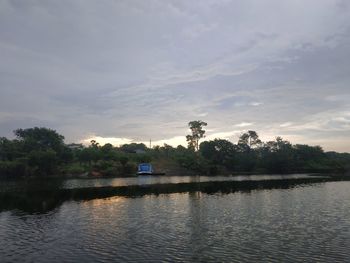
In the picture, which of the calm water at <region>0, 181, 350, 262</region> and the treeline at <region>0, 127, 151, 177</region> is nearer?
the calm water at <region>0, 181, 350, 262</region>

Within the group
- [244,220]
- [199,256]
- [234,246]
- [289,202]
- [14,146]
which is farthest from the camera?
→ [14,146]

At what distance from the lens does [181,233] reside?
3766 cm

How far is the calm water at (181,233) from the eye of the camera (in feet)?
95.8

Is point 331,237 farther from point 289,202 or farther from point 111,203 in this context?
point 111,203

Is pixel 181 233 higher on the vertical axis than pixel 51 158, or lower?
lower

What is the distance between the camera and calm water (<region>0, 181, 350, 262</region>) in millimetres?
29203

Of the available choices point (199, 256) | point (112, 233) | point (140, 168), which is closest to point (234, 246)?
point (199, 256)

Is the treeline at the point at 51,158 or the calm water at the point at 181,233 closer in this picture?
the calm water at the point at 181,233

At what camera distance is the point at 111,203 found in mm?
63250

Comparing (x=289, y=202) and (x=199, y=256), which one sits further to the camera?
(x=289, y=202)

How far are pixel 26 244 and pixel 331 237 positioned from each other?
2856cm

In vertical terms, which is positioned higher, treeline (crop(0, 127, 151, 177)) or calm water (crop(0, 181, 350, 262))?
treeline (crop(0, 127, 151, 177))

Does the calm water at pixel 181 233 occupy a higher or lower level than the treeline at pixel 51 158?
lower

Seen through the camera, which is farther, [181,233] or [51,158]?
[51,158]
